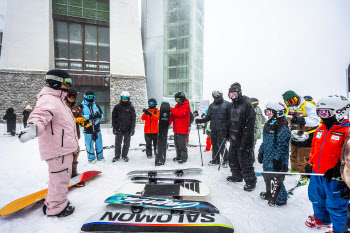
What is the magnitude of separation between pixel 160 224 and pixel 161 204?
1.54ft

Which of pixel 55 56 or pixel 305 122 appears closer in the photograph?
pixel 305 122

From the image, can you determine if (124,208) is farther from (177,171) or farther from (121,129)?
(121,129)

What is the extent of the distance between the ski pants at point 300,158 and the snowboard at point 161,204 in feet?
9.24

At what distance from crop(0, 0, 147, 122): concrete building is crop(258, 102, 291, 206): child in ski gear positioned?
41.0ft

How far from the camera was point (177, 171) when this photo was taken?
168 inches

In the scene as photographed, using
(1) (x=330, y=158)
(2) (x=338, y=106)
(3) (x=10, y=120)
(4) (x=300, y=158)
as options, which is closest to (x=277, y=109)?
(2) (x=338, y=106)

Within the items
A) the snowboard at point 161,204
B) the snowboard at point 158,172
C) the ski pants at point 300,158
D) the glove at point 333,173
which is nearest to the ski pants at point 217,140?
the snowboard at point 158,172

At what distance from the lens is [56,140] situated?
7.98 ft

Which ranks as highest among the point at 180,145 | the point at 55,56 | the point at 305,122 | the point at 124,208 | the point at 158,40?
the point at 158,40

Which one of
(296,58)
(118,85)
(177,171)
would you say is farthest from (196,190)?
(296,58)

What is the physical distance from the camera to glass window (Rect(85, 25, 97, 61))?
14.1 meters

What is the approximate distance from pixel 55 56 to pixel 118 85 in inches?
195

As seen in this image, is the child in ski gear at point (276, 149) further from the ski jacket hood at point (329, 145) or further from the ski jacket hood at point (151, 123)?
the ski jacket hood at point (151, 123)

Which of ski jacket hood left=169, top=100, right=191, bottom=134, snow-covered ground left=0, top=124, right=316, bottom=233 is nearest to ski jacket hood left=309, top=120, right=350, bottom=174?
snow-covered ground left=0, top=124, right=316, bottom=233
